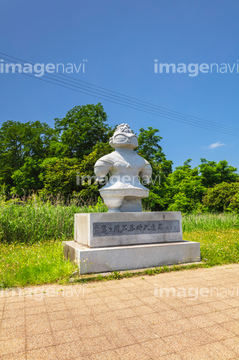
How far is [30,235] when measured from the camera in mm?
7793

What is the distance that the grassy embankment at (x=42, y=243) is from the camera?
433 centimetres

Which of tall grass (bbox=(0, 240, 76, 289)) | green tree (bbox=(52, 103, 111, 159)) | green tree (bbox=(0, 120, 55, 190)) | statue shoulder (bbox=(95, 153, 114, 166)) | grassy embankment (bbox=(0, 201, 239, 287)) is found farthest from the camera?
green tree (bbox=(0, 120, 55, 190))

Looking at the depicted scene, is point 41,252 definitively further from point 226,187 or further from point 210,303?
point 226,187

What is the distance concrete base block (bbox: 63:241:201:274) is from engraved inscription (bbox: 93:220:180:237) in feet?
0.97

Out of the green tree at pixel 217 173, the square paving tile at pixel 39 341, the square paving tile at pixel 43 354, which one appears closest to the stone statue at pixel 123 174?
the square paving tile at pixel 39 341

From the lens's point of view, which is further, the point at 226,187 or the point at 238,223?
the point at 226,187

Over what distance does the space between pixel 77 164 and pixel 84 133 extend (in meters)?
3.41

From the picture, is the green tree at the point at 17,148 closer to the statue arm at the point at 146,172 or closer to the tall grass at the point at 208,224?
the tall grass at the point at 208,224

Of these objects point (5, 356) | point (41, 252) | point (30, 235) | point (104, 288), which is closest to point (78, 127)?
point (30, 235)

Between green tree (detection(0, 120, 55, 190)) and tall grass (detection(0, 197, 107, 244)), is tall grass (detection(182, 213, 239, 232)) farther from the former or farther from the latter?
green tree (detection(0, 120, 55, 190))

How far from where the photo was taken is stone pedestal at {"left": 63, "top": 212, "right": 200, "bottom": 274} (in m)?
4.68

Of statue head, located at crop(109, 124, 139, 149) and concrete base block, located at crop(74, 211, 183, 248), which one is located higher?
statue head, located at crop(109, 124, 139, 149)

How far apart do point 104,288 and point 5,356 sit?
6.18 feet

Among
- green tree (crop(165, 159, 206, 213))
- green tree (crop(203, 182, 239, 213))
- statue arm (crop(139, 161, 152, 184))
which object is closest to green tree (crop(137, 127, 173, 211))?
green tree (crop(165, 159, 206, 213))
